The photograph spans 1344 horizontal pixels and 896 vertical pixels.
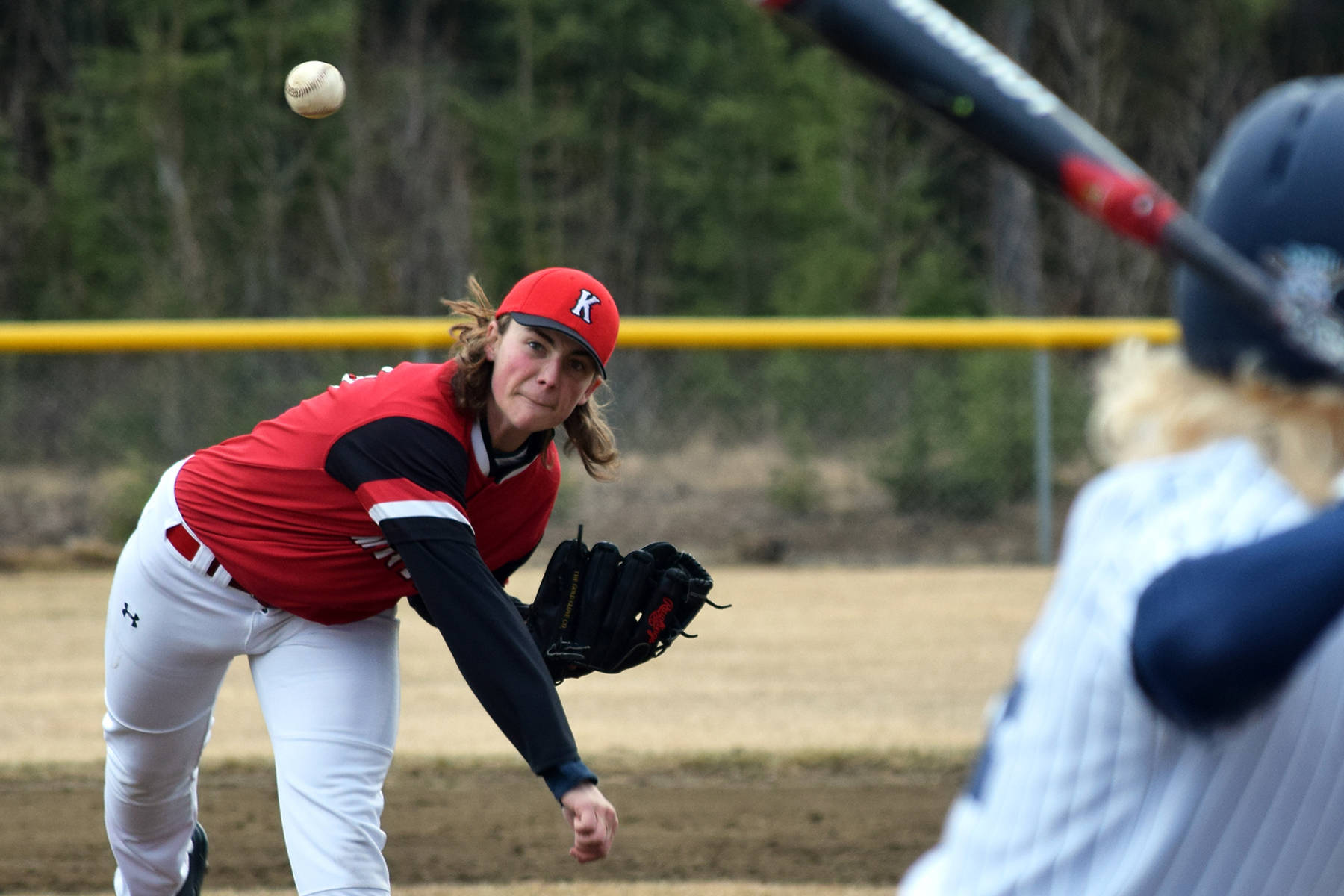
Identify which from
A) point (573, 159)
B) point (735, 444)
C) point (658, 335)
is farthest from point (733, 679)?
point (573, 159)

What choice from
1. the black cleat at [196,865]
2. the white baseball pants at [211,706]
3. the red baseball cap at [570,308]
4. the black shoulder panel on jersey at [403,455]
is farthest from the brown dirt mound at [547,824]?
the red baseball cap at [570,308]

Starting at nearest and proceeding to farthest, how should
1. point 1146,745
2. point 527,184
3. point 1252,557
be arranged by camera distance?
point 1252,557, point 1146,745, point 527,184

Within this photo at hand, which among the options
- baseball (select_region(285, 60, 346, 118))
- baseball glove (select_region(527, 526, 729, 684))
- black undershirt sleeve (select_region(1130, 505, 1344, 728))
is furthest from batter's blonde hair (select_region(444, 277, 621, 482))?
black undershirt sleeve (select_region(1130, 505, 1344, 728))

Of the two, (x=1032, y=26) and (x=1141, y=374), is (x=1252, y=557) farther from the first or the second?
(x=1032, y=26)

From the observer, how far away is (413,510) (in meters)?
2.67

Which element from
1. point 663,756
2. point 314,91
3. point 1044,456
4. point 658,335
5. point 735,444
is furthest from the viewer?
point 735,444

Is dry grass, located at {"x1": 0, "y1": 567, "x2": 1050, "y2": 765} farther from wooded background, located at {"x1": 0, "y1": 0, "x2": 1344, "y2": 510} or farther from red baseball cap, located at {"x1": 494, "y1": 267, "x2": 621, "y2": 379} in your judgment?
wooded background, located at {"x1": 0, "y1": 0, "x2": 1344, "y2": 510}

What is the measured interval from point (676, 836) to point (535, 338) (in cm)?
215

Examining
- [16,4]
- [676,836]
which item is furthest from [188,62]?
[676,836]

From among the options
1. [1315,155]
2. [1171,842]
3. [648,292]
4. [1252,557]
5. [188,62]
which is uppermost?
[1315,155]

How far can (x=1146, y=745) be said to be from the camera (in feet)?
3.70

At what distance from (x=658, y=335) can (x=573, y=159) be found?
9863 mm

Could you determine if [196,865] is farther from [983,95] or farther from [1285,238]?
[1285,238]

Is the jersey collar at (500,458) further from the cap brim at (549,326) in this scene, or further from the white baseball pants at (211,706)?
the white baseball pants at (211,706)
